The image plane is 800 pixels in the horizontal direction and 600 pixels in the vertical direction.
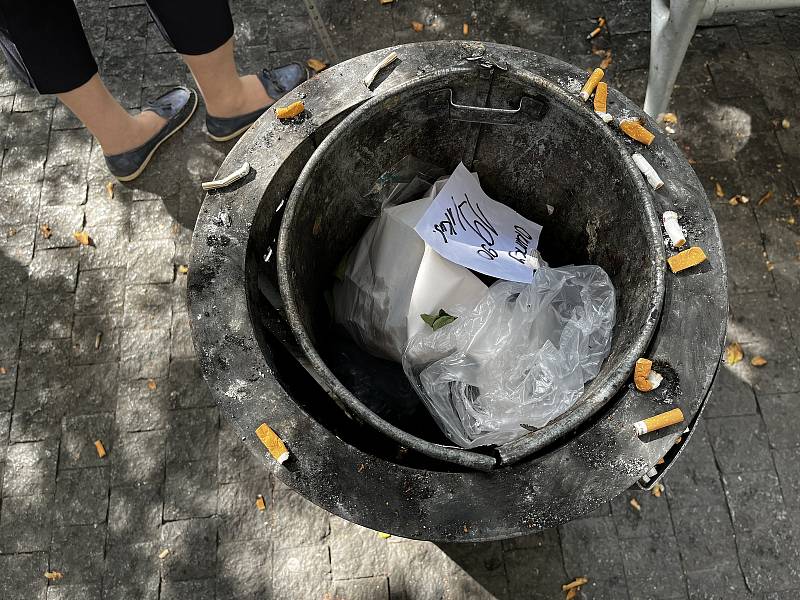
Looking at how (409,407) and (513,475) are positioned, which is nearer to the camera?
(513,475)

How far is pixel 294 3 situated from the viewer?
12.7 ft

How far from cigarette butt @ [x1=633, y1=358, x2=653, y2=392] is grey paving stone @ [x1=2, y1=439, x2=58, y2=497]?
2.63 m

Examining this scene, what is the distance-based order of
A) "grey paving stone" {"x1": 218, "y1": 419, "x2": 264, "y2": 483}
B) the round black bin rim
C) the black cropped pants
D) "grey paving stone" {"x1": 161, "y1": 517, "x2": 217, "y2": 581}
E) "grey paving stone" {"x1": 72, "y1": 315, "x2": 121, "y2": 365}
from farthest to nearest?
"grey paving stone" {"x1": 72, "y1": 315, "x2": 121, "y2": 365}, "grey paving stone" {"x1": 218, "y1": 419, "x2": 264, "y2": 483}, "grey paving stone" {"x1": 161, "y1": 517, "x2": 217, "y2": 581}, the black cropped pants, the round black bin rim

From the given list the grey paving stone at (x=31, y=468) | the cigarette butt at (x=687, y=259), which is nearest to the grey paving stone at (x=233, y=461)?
the grey paving stone at (x=31, y=468)

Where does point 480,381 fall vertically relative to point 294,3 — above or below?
below

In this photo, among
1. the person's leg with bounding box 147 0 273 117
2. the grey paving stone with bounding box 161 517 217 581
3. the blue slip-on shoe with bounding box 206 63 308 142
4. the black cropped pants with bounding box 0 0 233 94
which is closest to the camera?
the black cropped pants with bounding box 0 0 233 94

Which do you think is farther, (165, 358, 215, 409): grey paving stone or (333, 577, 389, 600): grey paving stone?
(165, 358, 215, 409): grey paving stone

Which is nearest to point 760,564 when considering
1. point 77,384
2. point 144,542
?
point 144,542

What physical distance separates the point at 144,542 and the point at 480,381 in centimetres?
181

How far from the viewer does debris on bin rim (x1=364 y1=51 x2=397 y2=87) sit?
2.05 m

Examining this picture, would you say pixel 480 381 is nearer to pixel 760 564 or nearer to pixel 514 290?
pixel 514 290

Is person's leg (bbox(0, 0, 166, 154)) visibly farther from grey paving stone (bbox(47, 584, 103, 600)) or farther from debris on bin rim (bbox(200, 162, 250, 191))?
grey paving stone (bbox(47, 584, 103, 600))

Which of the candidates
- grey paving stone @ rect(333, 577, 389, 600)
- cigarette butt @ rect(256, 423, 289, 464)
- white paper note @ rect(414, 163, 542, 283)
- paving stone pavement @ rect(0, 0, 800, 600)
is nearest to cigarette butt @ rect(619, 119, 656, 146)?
white paper note @ rect(414, 163, 542, 283)

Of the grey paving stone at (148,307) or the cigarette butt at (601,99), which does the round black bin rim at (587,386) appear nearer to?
the cigarette butt at (601,99)
